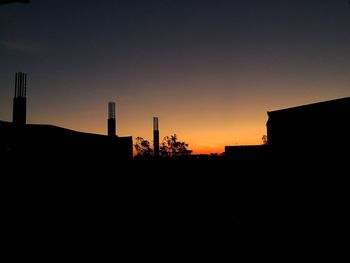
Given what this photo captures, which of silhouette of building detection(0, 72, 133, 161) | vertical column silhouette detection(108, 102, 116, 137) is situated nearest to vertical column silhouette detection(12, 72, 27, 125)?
silhouette of building detection(0, 72, 133, 161)

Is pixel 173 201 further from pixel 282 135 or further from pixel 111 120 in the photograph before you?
pixel 111 120

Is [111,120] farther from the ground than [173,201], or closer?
farther from the ground

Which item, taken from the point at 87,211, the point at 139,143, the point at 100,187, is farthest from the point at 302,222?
the point at 139,143

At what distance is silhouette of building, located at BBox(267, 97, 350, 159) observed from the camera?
12602 mm

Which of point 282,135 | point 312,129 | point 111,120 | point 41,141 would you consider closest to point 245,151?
point 282,135

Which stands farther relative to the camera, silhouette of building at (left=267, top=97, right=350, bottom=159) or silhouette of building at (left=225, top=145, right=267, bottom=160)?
silhouette of building at (left=225, top=145, right=267, bottom=160)

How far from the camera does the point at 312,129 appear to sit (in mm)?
13523

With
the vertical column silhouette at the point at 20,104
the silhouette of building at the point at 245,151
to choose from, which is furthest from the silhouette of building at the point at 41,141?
the silhouette of building at the point at 245,151

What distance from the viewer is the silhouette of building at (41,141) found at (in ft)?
47.8

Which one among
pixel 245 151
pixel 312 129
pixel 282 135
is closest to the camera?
pixel 312 129

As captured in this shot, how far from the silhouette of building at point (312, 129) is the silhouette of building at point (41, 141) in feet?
45.0

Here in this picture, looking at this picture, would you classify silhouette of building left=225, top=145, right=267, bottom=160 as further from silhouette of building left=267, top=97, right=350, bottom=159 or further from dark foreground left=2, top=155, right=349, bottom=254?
silhouette of building left=267, top=97, right=350, bottom=159

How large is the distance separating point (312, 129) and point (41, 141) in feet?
52.2

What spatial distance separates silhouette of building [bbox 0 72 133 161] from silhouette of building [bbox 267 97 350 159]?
13.7 m
